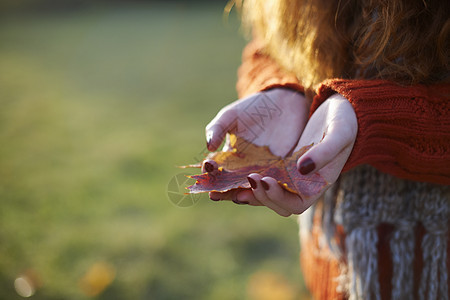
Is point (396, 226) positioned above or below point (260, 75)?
below

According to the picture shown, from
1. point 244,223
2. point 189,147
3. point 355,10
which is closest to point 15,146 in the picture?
point 189,147

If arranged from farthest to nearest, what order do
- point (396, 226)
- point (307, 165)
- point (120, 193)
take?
point (120, 193)
point (396, 226)
point (307, 165)

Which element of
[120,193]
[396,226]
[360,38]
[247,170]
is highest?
[360,38]

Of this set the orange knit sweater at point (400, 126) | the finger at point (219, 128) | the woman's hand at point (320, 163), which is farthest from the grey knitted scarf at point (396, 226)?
the finger at point (219, 128)

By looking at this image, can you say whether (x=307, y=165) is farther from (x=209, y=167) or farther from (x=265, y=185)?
(x=209, y=167)

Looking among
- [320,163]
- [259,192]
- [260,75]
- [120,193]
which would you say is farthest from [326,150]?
[120,193]
